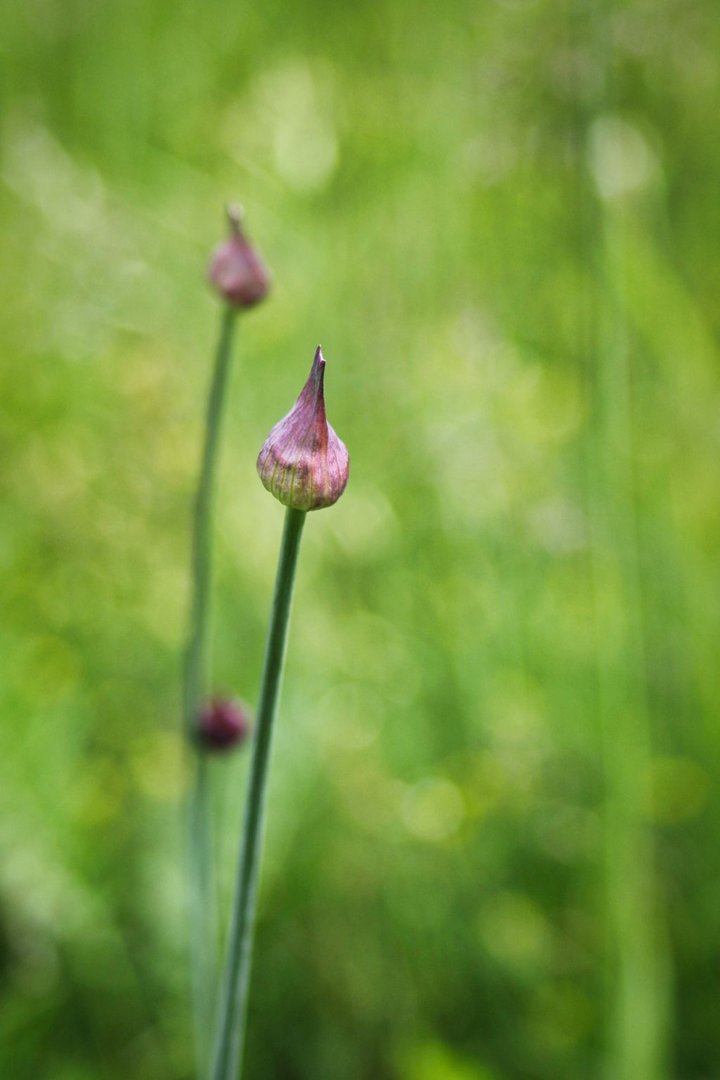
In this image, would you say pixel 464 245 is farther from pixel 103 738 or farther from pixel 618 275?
pixel 103 738

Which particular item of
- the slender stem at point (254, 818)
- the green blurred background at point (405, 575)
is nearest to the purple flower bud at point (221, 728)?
the slender stem at point (254, 818)

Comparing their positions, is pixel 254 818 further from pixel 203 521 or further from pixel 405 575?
pixel 405 575

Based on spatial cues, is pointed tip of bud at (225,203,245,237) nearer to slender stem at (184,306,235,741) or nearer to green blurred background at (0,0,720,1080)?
slender stem at (184,306,235,741)

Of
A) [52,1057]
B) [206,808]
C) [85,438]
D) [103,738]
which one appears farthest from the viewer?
[85,438]

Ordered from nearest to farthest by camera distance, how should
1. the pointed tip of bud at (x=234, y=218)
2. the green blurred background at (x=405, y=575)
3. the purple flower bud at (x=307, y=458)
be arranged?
the purple flower bud at (x=307, y=458)
the pointed tip of bud at (x=234, y=218)
the green blurred background at (x=405, y=575)

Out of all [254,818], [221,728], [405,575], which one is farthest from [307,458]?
[405,575]

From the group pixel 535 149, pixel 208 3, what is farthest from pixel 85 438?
pixel 208 3

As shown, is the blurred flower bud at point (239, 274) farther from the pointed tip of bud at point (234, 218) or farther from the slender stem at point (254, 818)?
the slender stem at point (254, 818)
